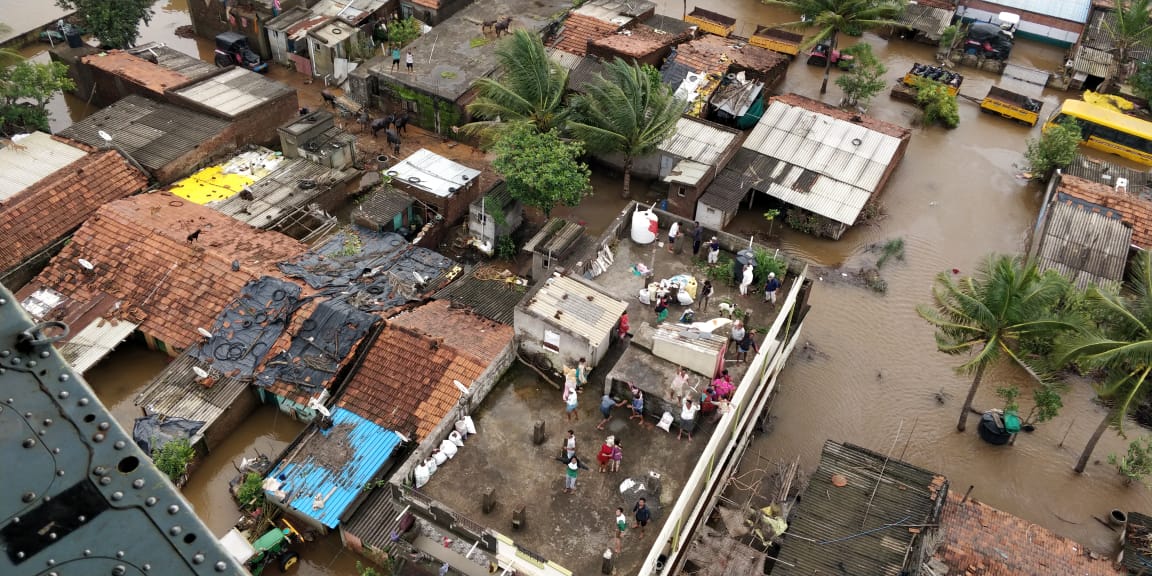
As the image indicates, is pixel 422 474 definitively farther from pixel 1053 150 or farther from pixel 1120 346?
pixel 1053 150

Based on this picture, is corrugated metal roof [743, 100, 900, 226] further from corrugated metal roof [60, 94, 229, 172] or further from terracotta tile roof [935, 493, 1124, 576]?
corrugated metal roof [60, 94, 229, 172]

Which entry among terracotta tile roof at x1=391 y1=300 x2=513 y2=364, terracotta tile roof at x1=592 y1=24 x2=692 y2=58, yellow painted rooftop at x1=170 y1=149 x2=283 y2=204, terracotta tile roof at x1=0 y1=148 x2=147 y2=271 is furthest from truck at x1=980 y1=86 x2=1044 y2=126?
terracotta tile roof at x1=0 y1=148 x2=147 y2=271

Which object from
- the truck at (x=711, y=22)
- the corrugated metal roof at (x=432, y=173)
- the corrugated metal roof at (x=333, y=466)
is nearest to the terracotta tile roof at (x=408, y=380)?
the corrugated metal roof at (x=333, y=466)

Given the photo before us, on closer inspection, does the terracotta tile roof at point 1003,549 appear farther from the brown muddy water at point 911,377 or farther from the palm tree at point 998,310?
the palm tree at point 998,310

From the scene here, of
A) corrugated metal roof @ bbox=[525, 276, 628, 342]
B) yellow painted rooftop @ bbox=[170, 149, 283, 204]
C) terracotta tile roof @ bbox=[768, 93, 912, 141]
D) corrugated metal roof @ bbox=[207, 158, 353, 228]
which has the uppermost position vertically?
corrugated metal roof @ bbox=[525, 276, 628, 342]

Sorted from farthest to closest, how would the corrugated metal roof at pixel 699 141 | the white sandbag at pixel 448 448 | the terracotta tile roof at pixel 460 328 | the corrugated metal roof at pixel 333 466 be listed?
1. the corrugated metal roof at pixel 699 141
2. the terracotta tile roof at pixel 460 328
3. the corrugated metal roof at pixel 333 466
4. the white sandbag at pixel 448 448

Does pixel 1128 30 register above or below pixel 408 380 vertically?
below

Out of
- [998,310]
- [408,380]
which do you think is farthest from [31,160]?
[998,310]
